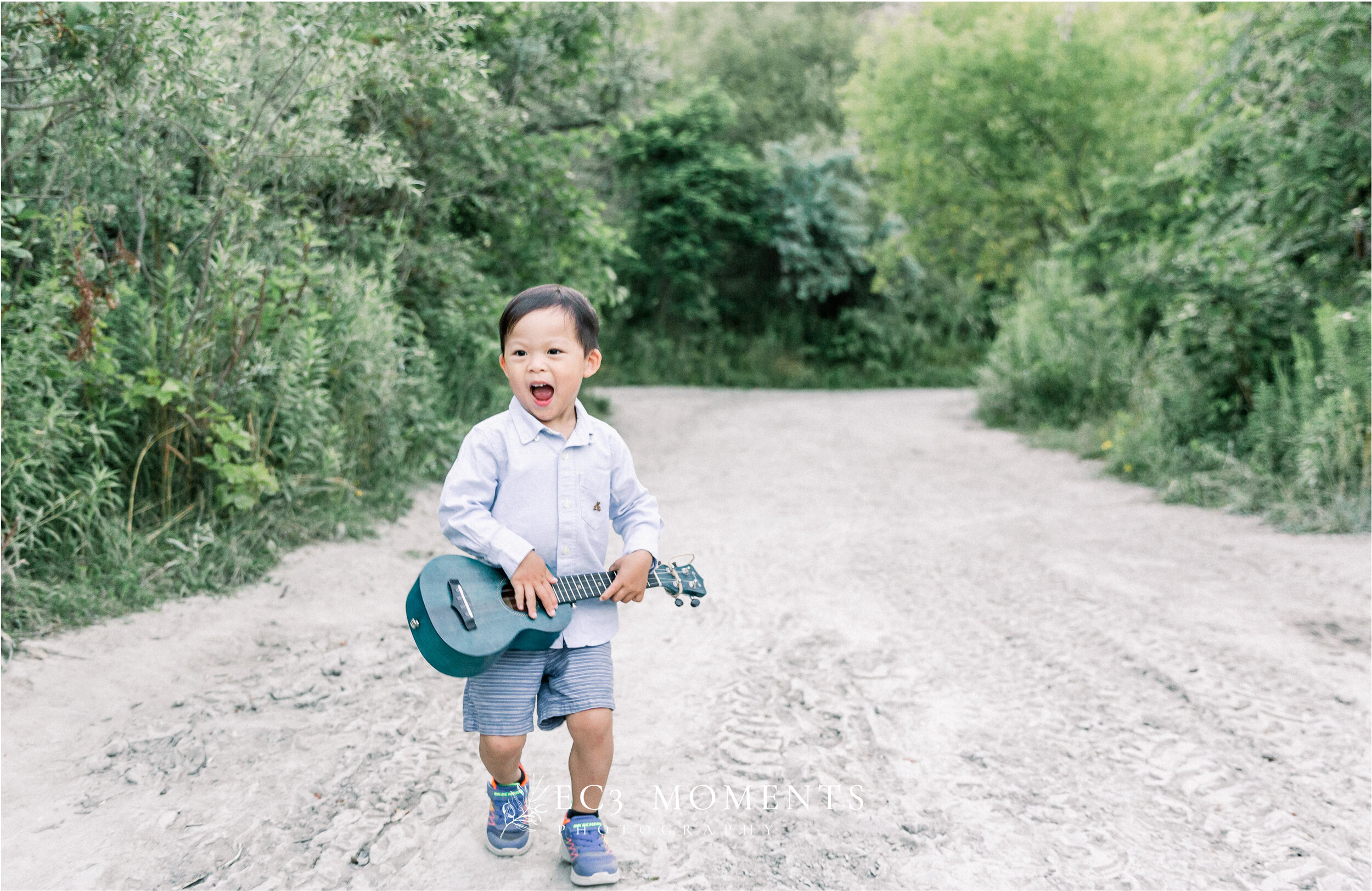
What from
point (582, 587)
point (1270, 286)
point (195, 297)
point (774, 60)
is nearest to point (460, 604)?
point (582, 587)

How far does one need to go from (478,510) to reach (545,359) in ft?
1.34

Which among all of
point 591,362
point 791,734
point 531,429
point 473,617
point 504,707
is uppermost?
point 591,362

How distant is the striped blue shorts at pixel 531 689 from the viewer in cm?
230

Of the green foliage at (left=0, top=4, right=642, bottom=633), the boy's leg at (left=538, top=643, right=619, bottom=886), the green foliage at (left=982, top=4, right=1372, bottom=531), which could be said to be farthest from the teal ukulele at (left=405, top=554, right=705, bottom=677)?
the green foliage at (left=982, top=4, right=1372, bottom=531)

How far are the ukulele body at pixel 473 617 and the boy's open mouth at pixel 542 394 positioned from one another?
1.40 ft

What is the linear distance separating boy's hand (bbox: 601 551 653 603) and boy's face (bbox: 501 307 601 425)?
43 cm

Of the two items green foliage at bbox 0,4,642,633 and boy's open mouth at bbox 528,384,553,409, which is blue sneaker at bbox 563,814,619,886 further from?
green foliage at bbox 0,4,642,633

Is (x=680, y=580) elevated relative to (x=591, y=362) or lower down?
lower down

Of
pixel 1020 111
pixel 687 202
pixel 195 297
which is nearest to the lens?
pixel 195 297

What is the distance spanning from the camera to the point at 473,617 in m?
2.15

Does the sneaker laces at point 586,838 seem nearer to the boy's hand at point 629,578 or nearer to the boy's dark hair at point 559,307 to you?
the boy's hand at point 629,578

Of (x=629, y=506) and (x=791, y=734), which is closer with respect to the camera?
(x=629, y=506)

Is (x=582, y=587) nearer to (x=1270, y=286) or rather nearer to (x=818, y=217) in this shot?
(x=1270, y=286)

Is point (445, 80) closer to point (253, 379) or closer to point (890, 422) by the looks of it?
point (253, 379)
